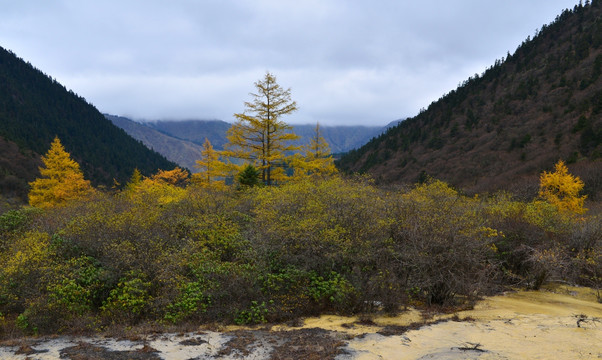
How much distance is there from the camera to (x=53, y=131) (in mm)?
107750

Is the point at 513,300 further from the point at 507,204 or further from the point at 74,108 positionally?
the point at 74,108

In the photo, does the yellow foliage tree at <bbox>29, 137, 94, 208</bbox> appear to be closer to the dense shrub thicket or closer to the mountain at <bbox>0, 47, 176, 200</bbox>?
the dense shrub thicket

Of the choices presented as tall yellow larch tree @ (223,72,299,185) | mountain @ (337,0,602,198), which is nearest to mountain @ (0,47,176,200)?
tall yellow larch tree @ (223,72,299,185)

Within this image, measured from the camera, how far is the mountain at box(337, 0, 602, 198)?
156ft

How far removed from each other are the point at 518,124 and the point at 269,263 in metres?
69.2

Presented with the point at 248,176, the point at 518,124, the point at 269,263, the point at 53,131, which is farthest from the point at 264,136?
the point at 53,131

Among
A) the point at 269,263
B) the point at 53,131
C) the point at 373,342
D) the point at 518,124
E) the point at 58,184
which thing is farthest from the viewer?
the point at 53,131

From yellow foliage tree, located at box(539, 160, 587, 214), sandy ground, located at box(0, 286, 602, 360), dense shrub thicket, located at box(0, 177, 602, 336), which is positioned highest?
yellow foliage tree, located at box(539, 160, 587, 214)

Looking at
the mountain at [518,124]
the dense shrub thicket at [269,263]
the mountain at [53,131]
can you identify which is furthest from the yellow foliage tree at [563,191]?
the mountain at [53,131]

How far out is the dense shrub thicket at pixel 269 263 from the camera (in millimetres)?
7984

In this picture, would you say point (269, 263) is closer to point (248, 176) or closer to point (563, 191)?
point (248, 176)

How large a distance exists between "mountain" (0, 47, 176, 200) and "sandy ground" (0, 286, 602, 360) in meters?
80.7

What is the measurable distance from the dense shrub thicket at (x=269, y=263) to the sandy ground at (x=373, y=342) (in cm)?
84

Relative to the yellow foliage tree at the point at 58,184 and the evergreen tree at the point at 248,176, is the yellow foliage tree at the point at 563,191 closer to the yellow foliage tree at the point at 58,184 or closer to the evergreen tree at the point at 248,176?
the evergreen tree at the point at 248,176
